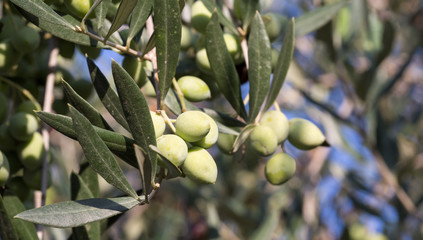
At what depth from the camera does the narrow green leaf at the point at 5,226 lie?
739 mm

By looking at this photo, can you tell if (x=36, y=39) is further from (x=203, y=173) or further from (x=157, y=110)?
(x=203, y=173)

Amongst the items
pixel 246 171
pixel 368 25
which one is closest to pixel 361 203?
pixel 368 25

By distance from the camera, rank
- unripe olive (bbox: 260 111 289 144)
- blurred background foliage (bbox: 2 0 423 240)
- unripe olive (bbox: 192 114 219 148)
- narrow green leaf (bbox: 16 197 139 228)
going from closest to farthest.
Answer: narrow green leaf (bbox: 16 197 139 228) < unripe olive (bbox: 192 114 219 148) < unripe olive (bbox: 260 111 289 144) < blurred background foliage (bbox: 2 0 423 240)

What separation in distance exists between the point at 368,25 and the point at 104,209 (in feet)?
4.77

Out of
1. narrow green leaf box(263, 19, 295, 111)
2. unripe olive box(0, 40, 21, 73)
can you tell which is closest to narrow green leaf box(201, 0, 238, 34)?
narrow green leaf box(263, 19, 295, 111)

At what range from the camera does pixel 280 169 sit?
2.79ft

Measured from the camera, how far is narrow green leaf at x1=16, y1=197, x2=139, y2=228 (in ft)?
2.01

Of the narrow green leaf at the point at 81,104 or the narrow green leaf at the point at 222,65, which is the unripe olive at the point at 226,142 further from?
the narrow green leaf at the point at 81,104

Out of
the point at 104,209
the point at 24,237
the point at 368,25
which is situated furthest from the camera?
the point at 368,25

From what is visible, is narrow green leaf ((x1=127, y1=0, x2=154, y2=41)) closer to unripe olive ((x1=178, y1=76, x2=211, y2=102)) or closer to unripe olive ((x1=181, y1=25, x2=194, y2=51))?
unripe olive ((x1=178, y1=76, x2=211, y2=102))

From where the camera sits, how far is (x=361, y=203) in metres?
1.93

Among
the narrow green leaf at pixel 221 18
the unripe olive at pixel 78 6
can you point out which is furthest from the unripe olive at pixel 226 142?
the unripe olive at pixel 78 6

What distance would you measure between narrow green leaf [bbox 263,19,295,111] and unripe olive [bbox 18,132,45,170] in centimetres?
43

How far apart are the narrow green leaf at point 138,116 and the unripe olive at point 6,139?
0.40 meters
